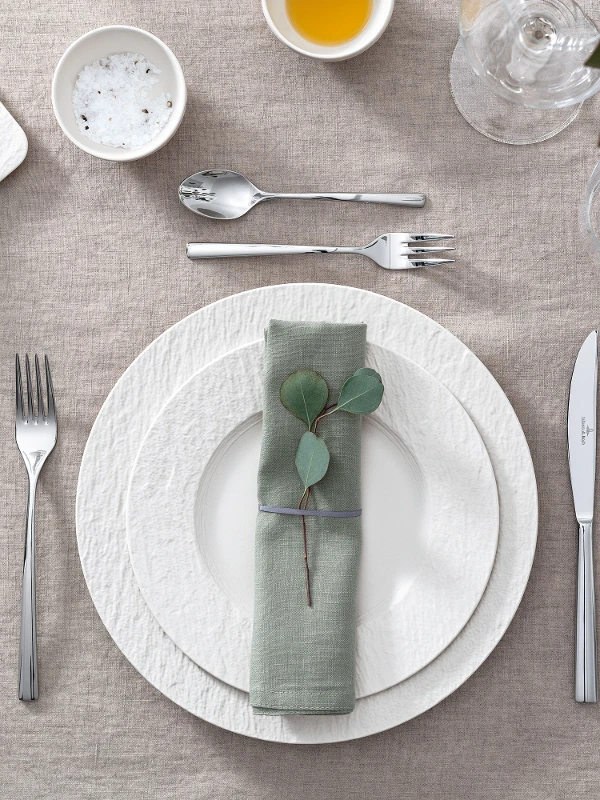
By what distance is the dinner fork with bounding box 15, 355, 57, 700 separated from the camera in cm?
76

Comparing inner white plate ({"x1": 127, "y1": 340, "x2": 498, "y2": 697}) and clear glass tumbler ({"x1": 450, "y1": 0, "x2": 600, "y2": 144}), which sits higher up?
clear glass tumbler ({"x1": 450, "y1": 0, "x2": 600, "y2": 144})

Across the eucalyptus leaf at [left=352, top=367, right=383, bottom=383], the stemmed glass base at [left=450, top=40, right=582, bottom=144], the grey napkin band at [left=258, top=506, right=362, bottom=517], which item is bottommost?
the grey napkin band at [left=258, top=506, right=362, bottom=517]

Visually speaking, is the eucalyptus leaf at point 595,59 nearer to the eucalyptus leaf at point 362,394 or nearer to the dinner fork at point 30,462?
the eucalyptus leaf at point 362,394

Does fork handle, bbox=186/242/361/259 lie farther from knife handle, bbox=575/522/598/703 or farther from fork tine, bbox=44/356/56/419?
knife handle, bbox=575/522/598/703

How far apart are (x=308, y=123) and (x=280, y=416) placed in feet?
1.13

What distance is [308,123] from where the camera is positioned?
803 millimetres

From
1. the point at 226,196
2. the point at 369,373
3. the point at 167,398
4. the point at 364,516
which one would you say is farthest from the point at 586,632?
the point at 226,196

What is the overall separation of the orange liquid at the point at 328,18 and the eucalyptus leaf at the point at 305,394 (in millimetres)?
379

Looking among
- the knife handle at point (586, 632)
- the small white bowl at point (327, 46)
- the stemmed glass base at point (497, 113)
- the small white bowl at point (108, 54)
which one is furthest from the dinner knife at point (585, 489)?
the small white bowl at point (108, 54)

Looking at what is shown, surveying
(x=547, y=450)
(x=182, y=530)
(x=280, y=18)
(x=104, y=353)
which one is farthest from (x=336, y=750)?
(x=280, y=18)

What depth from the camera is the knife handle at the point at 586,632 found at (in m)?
0.76

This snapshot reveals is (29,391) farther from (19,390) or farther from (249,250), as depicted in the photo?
(249,250)

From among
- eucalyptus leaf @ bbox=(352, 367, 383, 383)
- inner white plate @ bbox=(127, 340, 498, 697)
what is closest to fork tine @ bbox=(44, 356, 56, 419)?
inner white plate @ bbox=(127, 340, 498, 697)

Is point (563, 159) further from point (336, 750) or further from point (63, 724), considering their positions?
point (63, 724)
